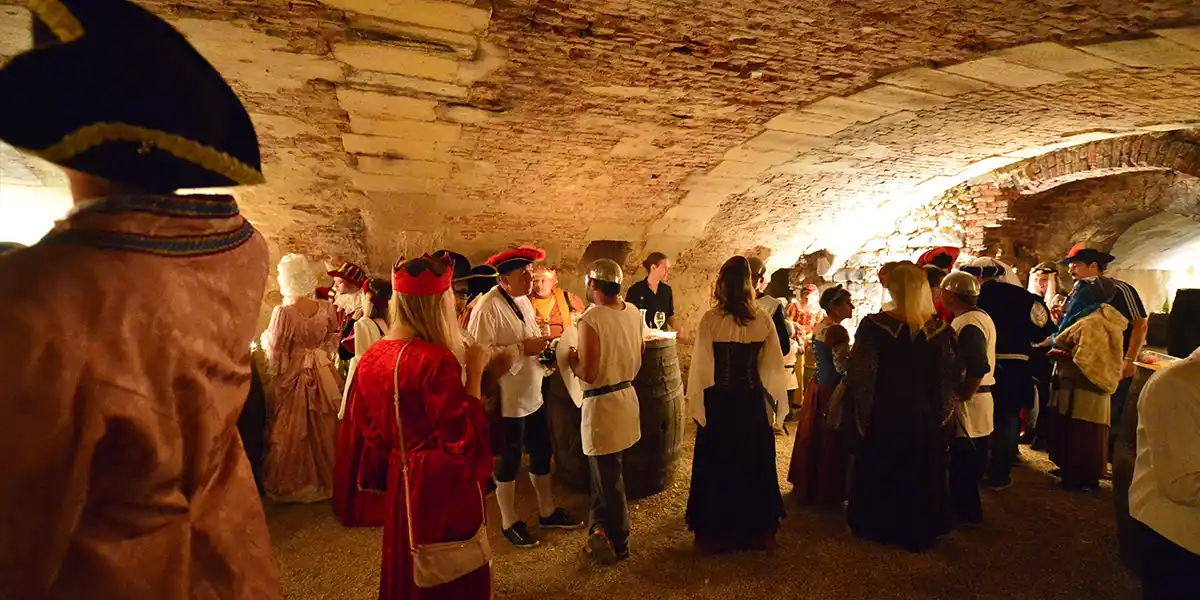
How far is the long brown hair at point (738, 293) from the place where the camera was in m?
3.37

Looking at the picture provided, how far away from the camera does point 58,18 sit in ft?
2.82

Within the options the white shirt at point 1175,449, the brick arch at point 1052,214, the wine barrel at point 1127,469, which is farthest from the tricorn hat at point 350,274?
the brick arch at point 1052,214

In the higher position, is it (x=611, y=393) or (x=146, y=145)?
(x=146, y=145)

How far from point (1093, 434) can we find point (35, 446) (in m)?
6.09

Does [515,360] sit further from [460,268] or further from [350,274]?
[350,274]

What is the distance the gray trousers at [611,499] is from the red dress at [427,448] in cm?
132

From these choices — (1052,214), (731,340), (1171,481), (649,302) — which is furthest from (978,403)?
(1052,214)

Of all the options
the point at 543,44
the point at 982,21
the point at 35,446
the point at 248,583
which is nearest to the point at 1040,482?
the point at 982,21

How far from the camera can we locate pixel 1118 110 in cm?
447

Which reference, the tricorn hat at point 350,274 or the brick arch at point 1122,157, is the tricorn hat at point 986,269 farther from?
the tricorn hat at point 350,274

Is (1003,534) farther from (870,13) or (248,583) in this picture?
(248,583)

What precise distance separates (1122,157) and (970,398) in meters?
4.42

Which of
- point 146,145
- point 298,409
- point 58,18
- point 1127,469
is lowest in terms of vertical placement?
point 298,409

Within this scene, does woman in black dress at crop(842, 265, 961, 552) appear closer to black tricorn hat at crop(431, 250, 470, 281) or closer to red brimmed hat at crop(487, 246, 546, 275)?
red brimmed hat at crop(487, 246, 546, 275)
